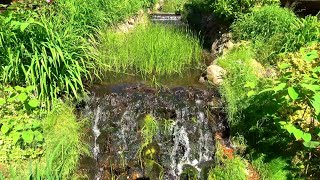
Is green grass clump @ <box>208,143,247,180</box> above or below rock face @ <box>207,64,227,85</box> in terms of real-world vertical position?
below

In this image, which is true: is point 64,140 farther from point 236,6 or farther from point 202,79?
point 236,6

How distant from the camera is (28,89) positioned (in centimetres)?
509

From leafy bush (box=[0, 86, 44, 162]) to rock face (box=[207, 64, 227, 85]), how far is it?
10.9ft

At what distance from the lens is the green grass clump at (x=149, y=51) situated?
731 cm

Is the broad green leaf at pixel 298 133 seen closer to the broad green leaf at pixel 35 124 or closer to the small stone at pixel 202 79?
the small stone at pixel 202 79

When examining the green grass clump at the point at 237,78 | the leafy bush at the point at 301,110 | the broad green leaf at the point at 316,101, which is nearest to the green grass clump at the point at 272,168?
the leafy bush at the point at 301,110

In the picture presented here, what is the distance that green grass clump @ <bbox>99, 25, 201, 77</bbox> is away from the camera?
731cm

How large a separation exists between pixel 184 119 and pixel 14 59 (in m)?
2.93

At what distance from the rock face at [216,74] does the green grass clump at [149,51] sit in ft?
2.59

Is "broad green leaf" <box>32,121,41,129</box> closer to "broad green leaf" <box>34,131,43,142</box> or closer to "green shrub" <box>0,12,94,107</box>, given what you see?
"broad green leaf" <box>34,131,43,142</box>

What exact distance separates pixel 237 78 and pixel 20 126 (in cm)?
373

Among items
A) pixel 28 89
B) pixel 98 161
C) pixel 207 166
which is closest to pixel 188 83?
pixel 207 166

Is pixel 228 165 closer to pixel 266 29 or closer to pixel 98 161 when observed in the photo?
pixel 98 161

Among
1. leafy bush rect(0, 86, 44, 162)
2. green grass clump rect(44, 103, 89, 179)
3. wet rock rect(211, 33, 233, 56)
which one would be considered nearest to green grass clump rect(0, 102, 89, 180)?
green grass clump rect(44, 103, 89, 179)
